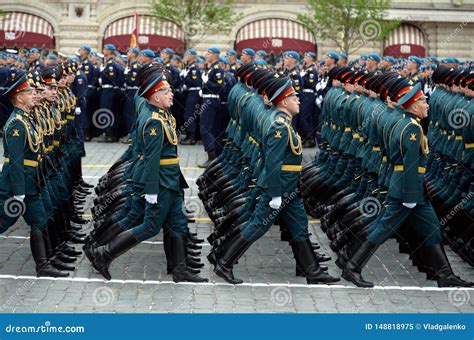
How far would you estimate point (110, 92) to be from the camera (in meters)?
21.1

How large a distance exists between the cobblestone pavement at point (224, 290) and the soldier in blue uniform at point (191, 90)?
948cm

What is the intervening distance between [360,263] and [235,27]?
27.0 metres

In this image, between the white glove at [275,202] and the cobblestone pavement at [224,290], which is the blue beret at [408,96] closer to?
the white glove at [275,202]

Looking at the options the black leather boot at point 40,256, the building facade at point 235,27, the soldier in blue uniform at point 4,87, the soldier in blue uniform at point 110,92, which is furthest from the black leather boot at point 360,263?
the building facade at point 235,27

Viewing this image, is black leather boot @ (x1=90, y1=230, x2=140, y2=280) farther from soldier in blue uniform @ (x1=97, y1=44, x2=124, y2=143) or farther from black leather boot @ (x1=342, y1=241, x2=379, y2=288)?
soldier in blue uniform @ (x1=97, y1=44, x2=124, y2=143)

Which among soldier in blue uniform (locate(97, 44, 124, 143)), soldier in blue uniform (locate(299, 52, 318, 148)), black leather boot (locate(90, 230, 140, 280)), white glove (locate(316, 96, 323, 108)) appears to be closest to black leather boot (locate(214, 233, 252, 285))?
black leather boot (locate(90, 230, 140, 280))

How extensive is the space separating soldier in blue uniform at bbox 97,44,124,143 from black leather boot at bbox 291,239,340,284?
458 inches

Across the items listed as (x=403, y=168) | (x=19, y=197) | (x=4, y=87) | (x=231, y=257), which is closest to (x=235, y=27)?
(x=4, y=87)

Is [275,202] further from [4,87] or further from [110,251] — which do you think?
[4,87]

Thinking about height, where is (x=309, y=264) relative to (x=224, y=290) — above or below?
above

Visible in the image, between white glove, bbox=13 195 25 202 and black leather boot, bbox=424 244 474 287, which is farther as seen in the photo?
black leather boot, bbox=424 244 474 287

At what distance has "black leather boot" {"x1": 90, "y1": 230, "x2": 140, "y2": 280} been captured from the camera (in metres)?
9.72

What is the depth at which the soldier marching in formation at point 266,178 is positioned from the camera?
9.70 meters
